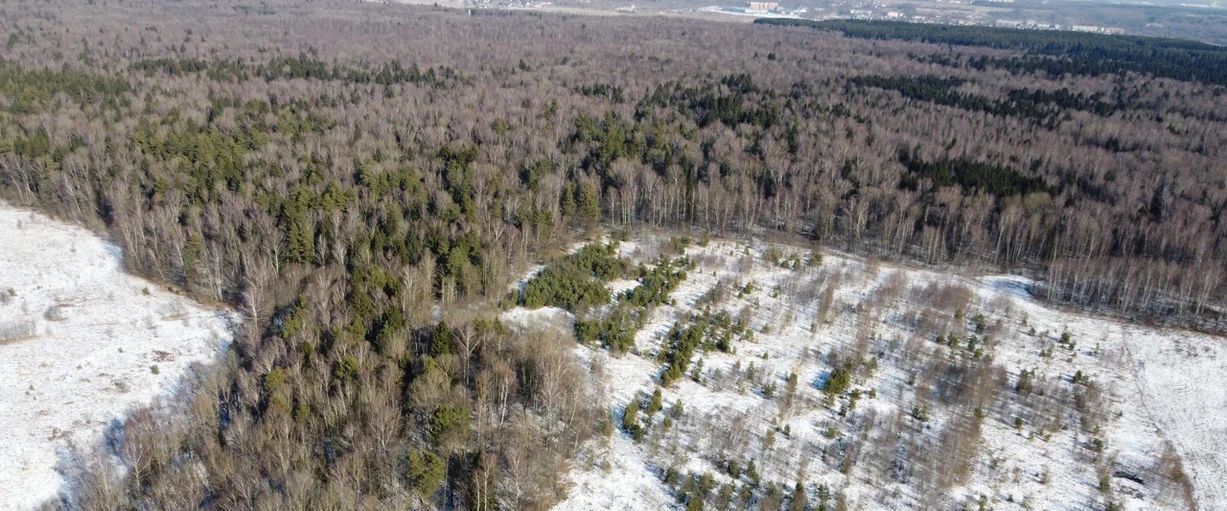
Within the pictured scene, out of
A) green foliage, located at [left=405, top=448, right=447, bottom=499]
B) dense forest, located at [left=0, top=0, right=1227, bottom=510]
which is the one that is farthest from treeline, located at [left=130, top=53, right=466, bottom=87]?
green foliage, located at [left=405, top=448, right=447, bottom=499]

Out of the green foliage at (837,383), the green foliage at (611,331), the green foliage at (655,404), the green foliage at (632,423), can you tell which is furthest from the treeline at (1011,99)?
the green foliage at (632,423)

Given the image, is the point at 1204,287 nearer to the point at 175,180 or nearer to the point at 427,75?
the point at 175,180

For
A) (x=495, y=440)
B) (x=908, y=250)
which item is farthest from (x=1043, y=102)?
(x=495, y=440)

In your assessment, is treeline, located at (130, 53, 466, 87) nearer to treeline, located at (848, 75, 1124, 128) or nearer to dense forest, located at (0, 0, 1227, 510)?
dense forest, located at (0, 0, 1227, 510)

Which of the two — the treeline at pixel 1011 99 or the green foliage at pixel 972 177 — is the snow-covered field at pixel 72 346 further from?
the treeline at pixel 1011 99

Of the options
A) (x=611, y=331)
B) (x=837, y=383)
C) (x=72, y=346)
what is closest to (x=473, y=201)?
(x=611, y=331)

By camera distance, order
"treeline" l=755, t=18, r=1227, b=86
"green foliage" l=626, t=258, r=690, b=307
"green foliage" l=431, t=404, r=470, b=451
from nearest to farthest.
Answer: "green foliage" l=431, t=404, r=470, b=451 → "green foliage" l=626, t=258, r=690, b=307 → "treeline" l=755, t=18, r=1227, b=86
